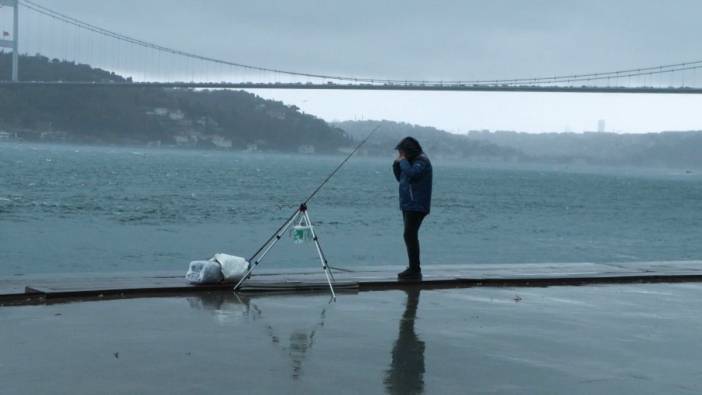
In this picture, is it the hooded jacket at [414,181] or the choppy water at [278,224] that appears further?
the choppy water at [278,224]

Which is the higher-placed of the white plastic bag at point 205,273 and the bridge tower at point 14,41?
→ the bridge tower at point 14,41

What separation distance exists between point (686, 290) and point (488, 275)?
5.49 ft

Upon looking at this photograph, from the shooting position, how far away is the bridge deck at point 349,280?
7508 millimetres

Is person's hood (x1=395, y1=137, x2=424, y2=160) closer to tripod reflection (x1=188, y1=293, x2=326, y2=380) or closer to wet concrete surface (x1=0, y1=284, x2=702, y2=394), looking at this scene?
wet concrete surface (x1=0, y1=284, x2=702, y2=394)

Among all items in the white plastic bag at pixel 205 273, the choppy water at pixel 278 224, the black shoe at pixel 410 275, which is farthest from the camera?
the choppy water at pixel 278 224

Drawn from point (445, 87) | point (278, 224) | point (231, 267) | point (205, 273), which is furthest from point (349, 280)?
point (445, 87)

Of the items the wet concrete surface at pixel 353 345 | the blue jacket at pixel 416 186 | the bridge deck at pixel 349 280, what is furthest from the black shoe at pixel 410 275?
the wet concrete surface at pixel 353 345

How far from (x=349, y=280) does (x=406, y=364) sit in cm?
307

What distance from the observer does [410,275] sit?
889cm

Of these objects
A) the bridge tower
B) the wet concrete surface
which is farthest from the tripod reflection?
the bridge tower

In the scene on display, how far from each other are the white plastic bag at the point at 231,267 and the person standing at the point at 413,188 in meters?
1.58

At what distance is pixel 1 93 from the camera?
110 m

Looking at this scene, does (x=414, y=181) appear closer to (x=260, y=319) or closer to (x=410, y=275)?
(x=410, y=275)

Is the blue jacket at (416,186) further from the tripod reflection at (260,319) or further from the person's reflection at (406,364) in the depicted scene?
the person's reflection at (406,364)
